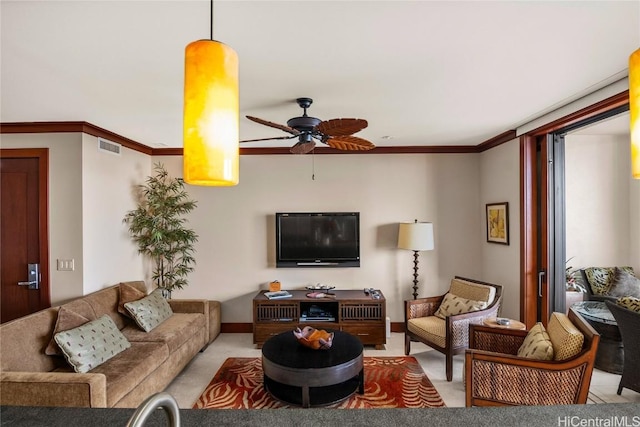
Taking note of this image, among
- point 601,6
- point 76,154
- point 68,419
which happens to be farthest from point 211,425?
point 76,154

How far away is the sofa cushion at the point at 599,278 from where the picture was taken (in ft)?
12.8

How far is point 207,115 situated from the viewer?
695 millimetres

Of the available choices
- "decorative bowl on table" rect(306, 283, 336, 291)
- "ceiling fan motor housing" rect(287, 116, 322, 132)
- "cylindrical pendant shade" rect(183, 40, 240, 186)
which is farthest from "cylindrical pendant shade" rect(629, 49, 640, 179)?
"decorative bowl on table" rect(306, 283, 336, 291)

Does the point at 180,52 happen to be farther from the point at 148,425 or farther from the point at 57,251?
the point at 57,251

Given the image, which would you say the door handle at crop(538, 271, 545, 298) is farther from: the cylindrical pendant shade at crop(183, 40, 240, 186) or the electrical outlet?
the electrical outlet

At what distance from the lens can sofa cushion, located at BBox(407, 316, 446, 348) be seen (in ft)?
10.8

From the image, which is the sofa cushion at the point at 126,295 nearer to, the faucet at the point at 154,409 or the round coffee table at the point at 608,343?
the faucet at the point at 154,409

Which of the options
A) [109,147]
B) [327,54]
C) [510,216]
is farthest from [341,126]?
[109,147]

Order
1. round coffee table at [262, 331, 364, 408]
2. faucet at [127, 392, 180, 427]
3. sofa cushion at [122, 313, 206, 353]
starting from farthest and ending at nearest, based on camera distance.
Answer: sofa cushion at [122, 313, 206, 353], round coffee table at [262, 331, 364, 408], faucet at [127, 392, 180, 427]

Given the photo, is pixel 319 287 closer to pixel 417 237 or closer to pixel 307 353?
pixel 417 237

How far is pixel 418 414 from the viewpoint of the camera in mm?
924

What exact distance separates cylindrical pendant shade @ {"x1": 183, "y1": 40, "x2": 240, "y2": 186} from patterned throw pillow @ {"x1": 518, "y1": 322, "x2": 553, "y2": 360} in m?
2.37

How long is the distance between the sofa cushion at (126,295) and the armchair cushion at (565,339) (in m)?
3.68

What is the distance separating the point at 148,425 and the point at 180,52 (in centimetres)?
185
